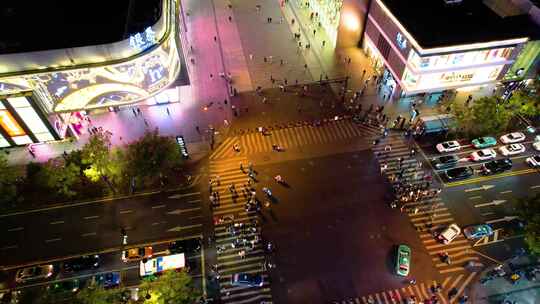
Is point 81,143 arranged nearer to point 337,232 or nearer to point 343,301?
point 337,232

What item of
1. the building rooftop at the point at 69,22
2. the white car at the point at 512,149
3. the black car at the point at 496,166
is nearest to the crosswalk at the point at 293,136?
the black car at the point at 496,166

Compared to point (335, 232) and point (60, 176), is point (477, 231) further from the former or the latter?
point (60, 176)

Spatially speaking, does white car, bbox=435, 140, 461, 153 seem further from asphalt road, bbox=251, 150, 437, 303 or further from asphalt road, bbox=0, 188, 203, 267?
asphalt road, bbox=0, 188, 203, 267

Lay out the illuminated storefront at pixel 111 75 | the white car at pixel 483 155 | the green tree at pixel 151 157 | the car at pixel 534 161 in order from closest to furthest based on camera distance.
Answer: the illuminated storefront at pixel 111 75 < the green tree at pixel 151 157 < the car at pixel 534 161 < the white car at pixel 483 155

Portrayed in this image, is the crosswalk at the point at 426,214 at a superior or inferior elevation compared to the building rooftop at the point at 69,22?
inferior

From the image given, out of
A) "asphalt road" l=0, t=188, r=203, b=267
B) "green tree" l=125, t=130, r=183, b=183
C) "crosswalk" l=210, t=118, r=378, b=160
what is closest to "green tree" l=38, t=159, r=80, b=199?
"asphalt road" l=0, t=188, r=203, b=267

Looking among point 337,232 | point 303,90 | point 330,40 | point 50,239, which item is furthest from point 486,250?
point 50,239

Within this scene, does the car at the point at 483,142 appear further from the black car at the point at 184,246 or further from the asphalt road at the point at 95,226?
the black car at the point at 184,246
